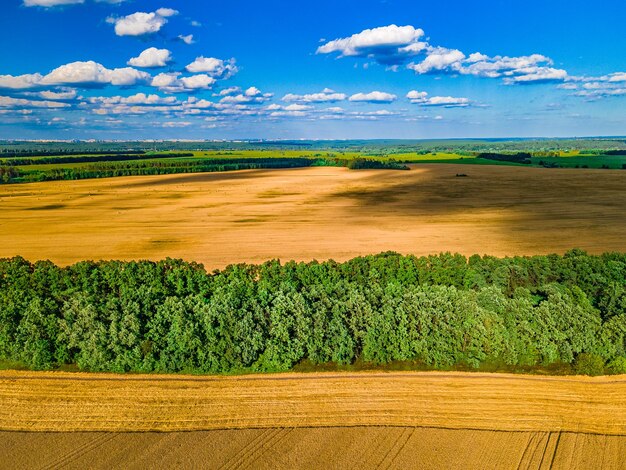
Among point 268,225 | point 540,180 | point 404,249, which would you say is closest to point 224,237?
point 268,225

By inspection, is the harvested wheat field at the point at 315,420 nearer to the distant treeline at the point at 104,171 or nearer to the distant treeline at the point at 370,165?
the distant treeline at the point at 104,171

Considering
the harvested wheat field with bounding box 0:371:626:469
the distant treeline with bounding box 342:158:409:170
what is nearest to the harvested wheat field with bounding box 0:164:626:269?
the harvested wheat field with bounding box 0:371:626:469

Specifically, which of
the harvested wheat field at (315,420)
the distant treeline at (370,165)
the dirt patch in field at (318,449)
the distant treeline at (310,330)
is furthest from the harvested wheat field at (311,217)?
the distant treeline at (370,165)

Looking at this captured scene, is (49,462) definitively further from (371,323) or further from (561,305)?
(561,305)

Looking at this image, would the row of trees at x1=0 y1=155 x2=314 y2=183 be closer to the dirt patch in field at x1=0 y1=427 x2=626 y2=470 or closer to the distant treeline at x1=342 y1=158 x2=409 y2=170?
the distant treeline at x1=342 y1=158 x2=409 y2=170

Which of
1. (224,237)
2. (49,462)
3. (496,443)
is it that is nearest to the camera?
(49,462)
